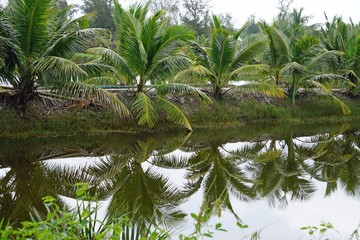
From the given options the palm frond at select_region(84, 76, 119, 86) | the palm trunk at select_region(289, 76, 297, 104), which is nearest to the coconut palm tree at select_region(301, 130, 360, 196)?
the palm trunk at select_region(289, 76, 297, 104)

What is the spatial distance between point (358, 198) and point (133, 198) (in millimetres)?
2992

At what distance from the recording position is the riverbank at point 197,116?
28.8ft

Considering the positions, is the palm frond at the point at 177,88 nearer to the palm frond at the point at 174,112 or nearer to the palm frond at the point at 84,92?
the palm frond at the point at 174,112

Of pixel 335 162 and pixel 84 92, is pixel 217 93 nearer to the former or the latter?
pixel 84 92

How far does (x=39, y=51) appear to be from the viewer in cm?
834

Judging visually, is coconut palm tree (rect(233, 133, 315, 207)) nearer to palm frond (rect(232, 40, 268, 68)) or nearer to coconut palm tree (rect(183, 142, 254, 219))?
coconut palm tree (rect(183, 142, 254, 219))

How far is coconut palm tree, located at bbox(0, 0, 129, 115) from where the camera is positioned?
7875mm

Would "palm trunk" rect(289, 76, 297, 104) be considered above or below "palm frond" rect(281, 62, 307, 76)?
below

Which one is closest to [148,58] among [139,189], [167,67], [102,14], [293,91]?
[167,67]

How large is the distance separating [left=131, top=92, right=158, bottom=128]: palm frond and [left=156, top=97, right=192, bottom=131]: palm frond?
1.11ft

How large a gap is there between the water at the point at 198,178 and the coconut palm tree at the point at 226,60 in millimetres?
2092

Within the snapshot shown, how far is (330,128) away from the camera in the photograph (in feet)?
41.1

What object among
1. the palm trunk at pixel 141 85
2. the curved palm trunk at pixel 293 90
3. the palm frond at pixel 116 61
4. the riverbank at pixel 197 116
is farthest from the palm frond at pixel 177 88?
the curved palm trunk at pixel 293 90

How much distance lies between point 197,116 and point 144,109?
2.47m
